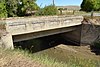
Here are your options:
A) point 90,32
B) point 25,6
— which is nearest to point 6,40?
point 90,32

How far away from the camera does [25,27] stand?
54.2ft

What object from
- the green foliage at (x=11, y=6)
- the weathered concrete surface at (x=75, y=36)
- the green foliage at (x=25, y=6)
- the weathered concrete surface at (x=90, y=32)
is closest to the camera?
the weathered concrete surface at (x=90, y=32)

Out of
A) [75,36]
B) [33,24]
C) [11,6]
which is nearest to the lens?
[33,24]

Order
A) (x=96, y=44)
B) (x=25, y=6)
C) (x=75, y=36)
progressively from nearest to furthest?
(x=96, y=44)
(x=75, y=36)
(x=25, y=6)

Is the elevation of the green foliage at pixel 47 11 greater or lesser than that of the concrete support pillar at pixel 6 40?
greater

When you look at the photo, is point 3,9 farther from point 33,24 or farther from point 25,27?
point 25,27

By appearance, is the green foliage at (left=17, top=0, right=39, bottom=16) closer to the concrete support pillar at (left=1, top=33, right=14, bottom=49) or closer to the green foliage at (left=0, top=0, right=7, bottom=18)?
the green foliage at (left=0, top=0, right=7, bottom=18)

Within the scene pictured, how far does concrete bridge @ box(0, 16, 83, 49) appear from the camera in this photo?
14.3 metres

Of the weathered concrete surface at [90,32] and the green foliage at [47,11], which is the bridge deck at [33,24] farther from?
the green foliage at [47,11]

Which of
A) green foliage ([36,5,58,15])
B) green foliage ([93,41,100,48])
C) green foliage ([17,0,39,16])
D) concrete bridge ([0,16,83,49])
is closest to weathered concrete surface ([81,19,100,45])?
green foliage ([93,41,100,48])


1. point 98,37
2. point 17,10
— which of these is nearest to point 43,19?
point 98,37

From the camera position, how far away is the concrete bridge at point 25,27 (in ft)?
Result: 46.8

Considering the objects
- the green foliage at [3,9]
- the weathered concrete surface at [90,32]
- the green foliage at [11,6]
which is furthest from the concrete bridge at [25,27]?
the green foliage at [11,6]

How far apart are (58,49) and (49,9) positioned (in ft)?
28.7
